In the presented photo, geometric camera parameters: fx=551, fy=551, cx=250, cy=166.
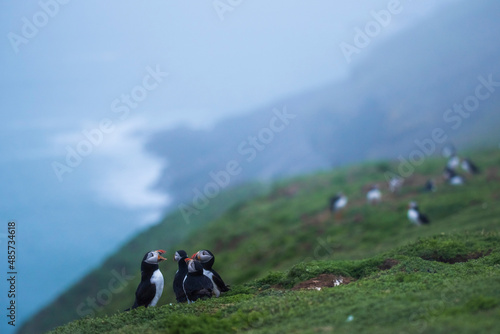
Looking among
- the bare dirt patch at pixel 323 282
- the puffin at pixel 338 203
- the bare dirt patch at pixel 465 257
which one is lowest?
the puffin at pixel 338 203

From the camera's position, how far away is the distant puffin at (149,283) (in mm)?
8977

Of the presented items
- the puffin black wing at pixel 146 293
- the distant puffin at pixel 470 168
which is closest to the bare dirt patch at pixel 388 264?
the puffin black wing at pixel 146 293

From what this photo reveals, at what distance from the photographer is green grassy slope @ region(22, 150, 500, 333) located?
739 inches

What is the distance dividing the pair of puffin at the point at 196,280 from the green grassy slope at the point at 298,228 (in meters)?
6.12

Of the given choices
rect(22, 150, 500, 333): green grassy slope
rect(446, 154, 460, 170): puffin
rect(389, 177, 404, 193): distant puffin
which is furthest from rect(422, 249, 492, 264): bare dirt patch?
rect(446, 154, 460, 170): puffin

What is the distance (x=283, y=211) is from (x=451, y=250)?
52.1 ft

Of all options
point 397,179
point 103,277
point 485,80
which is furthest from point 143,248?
point 485,80

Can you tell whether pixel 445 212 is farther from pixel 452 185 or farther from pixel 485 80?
pixel 485 80

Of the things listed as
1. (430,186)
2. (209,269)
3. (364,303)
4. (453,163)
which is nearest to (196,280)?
(209,269)

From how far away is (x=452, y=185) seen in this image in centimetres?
2325

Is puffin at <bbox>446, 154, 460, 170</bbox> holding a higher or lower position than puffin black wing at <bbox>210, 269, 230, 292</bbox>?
lower

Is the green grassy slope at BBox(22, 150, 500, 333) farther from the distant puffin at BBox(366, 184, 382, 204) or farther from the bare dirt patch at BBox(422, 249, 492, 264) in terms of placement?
the bare dirt patch at BBox(422, 249, 492, 264)

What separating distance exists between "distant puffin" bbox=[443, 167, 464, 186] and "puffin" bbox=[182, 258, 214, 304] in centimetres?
1704

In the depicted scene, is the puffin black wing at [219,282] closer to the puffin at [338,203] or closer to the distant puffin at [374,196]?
the puffin at [338,203]
